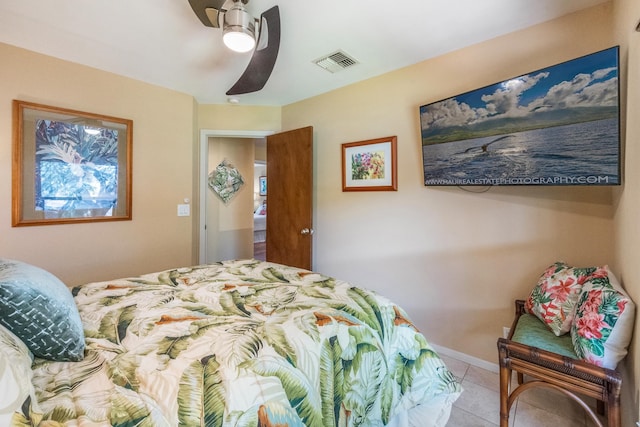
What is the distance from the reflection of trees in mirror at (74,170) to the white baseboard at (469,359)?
3150 millimetres

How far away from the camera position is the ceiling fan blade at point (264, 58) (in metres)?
1.59

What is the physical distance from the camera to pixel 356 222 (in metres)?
2.82

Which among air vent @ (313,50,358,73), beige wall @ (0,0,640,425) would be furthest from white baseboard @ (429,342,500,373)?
air vent @ (313,50,358,73)

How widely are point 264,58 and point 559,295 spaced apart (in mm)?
2267

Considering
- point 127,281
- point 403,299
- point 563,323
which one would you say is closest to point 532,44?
point 563,323

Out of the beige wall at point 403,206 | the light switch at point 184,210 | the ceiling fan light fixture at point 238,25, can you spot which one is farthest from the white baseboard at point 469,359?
the light switch at point 184,210

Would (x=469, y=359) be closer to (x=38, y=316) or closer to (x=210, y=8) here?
(x=38, y=316)

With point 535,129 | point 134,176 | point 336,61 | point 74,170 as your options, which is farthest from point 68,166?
point 535,129

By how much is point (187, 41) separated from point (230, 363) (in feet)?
7.19

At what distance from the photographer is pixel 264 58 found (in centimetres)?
187

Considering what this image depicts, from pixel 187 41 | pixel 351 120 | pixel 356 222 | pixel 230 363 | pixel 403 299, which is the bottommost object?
pixel 403 299

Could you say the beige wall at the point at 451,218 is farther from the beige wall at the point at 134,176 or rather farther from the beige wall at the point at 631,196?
the beige wall at the point at 134,176

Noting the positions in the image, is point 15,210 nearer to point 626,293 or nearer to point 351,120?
point 351,120

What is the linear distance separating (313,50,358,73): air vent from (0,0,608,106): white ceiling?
0.05 meters
